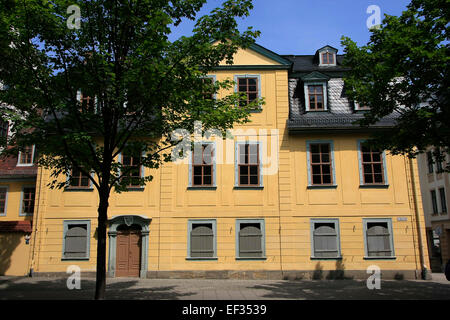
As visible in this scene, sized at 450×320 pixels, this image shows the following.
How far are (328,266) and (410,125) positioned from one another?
781cm

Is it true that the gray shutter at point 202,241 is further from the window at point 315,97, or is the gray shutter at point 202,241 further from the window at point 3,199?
the window at point 3,199

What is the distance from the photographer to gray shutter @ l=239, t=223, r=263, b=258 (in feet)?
54.9

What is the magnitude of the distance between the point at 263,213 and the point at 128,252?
616 centimetres

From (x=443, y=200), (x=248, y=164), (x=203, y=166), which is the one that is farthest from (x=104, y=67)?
(x=443, y=200)

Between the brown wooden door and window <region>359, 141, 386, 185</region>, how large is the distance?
10437 millimetres

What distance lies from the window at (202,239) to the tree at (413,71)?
793 centimetres

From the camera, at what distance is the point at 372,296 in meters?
12.1

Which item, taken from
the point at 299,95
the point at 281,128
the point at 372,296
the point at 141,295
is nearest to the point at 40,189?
the point at 141,295

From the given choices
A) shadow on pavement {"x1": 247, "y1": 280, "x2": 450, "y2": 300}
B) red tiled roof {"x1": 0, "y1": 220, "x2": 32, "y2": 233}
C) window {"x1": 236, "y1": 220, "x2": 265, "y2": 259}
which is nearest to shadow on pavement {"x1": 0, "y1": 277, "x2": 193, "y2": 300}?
red tiled roof {"x1": 0, "y1": 220, "x2": 32, "y2": 233}

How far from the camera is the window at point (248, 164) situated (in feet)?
57.2

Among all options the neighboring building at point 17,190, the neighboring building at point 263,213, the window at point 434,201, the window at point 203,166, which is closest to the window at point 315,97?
the neighboring building at point 263,213

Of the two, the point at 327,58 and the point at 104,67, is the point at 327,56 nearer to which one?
the point at 327,58

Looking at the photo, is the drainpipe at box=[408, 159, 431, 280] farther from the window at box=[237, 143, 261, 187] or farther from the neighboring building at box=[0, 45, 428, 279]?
the window at box=[237, 143, 261, 187]

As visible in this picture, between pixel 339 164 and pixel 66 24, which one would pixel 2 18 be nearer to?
pixel 66 24
